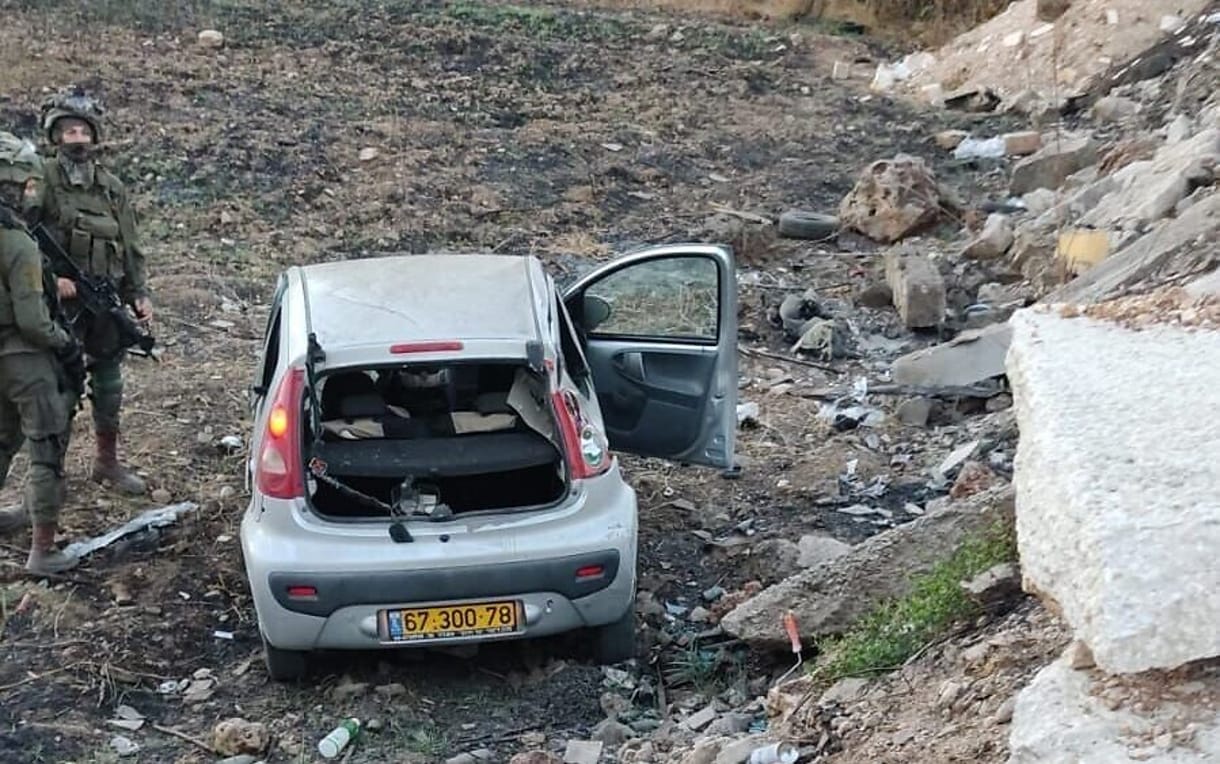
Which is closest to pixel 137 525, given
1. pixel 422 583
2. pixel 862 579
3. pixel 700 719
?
pixel 422 583

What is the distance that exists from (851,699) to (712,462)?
90.0 inches

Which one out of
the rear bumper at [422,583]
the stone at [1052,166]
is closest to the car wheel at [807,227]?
the stone at [1052,166]

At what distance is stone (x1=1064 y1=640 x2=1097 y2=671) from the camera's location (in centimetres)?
352

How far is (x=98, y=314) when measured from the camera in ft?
22.9

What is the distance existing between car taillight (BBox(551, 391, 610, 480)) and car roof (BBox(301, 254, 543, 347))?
0.28 metres

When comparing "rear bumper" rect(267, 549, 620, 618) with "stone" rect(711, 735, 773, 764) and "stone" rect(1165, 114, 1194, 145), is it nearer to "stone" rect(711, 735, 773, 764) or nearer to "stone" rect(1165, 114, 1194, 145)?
"stone" rect(711, 735, 773, 764)

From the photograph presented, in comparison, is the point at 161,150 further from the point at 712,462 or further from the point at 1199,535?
the point at 1199,535

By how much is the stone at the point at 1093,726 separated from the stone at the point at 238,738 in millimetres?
2842

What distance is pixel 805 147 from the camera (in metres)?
15.6

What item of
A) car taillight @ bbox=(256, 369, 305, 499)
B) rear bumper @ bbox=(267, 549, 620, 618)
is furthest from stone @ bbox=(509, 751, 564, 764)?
car taillight @ bbox=(256, 369, 305, 499)

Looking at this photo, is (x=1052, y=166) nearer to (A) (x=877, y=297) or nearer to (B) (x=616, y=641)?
(A) (x=877, y=297)

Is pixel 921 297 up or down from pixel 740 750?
down

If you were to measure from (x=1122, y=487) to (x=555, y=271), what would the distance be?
836 centimetres

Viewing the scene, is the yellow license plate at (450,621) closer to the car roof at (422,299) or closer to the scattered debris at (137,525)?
the car roof at (422,299)
